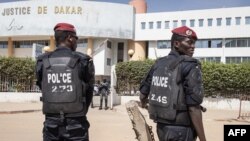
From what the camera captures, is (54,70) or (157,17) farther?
(157,17)

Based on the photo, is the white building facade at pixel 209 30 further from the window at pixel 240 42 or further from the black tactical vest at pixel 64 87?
the black tactical vest at pixel 64 87

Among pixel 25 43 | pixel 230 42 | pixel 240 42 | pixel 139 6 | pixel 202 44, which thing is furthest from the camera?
pixel 25 43

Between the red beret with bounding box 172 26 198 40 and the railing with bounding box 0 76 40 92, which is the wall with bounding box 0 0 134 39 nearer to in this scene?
the railing with bounding box 0 76 40 92

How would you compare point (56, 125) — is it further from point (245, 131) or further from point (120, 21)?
point (120, 21)

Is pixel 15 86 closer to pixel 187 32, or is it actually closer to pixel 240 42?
pixel 187 32

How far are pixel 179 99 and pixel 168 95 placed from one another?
12 cm

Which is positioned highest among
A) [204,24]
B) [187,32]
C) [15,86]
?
[204,24]

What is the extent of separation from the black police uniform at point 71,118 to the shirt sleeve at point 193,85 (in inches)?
37.4

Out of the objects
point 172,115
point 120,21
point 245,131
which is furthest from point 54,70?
point 120,21

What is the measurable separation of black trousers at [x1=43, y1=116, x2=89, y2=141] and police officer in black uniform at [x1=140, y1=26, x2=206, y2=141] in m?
0.65

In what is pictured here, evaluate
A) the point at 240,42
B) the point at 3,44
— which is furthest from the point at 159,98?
Result: the point at 3,44

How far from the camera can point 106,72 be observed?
150ft

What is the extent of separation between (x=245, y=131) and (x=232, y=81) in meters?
20.3

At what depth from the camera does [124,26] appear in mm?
45094
